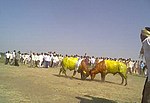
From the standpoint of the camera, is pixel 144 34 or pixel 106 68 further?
pixel 106 68

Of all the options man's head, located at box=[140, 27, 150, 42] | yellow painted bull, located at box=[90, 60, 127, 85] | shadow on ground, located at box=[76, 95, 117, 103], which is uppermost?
man's head, located at box=[140, 27, 150, 42]

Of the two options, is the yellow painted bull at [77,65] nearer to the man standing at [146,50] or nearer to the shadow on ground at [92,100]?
the shadow on ground at [92,100]

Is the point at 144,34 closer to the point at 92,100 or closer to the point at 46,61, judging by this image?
the point at 92,100

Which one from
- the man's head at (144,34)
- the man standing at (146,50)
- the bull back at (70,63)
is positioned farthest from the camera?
the bull back at (70,63)

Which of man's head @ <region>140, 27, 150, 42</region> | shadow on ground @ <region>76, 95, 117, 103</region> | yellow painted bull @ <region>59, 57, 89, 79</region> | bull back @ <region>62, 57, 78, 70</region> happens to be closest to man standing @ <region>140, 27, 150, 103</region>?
man's head @ <region>140, 27, 150, 42</region>

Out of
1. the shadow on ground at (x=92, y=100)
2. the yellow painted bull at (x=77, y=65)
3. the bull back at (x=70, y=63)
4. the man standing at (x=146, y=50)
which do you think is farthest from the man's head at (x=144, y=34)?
the bull back at (x=70, y=63)

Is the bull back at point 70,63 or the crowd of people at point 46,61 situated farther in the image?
the crowd of people at point 46,61

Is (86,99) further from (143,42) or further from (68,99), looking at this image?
(143,42)

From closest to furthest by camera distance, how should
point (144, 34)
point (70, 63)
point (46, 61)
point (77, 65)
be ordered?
point (144, 34) → point (77, 65) → point (70, 63) → point (46, 61)

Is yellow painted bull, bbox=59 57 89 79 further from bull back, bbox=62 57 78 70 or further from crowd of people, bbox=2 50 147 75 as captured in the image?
crowd of people, bbox=2 50 147 75

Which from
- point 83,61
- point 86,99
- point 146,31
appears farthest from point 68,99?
point 83,61

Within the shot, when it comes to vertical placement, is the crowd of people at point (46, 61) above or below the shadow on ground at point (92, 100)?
above

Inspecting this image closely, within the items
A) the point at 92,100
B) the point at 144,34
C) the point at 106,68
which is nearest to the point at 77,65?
the point at 106,68

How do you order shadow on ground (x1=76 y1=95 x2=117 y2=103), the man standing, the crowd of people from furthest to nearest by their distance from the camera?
the crowd of people < shadow on ground (x1=76 y1=95 x2=117 y2=103) < the man standing
